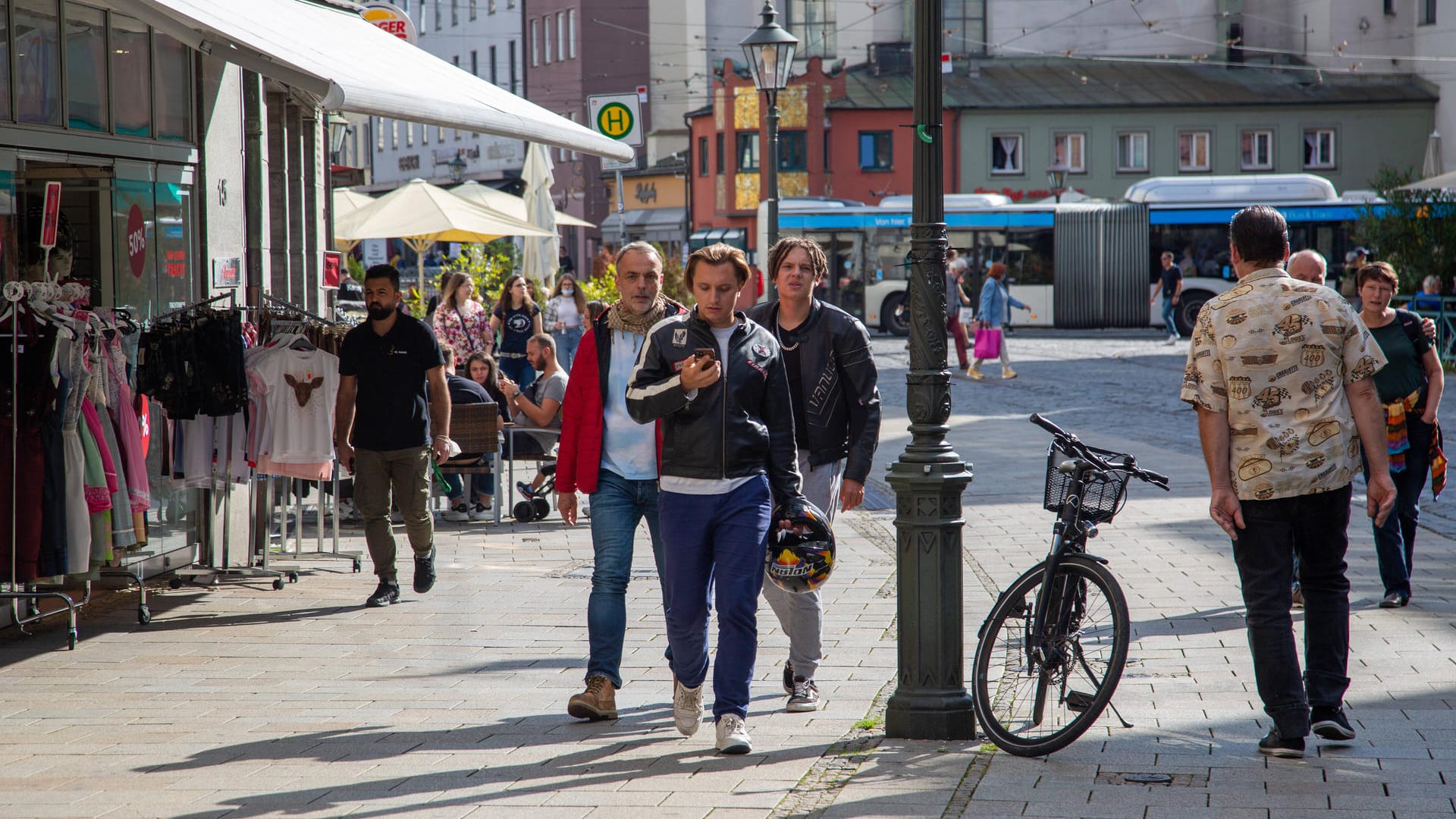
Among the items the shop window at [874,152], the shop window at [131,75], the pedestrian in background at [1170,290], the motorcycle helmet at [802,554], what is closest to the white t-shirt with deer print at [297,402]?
the shop window at [131,75]

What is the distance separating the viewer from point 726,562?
566cm

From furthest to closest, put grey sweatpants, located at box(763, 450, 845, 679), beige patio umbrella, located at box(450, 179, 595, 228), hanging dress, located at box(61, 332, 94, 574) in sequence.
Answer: beige patio umbrella, located at box(450, 179, 595, 228), hanging dress, located at box(61, 332, 94, 574), grey sweatpants, located at box(763, 450, 845, 679)

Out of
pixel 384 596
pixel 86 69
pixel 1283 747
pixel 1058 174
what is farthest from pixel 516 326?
pixel 1058 174

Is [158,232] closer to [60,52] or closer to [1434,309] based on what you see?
[60,52]

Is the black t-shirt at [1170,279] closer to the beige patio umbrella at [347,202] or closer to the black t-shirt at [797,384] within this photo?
the beige patio umbrella at [347,202]

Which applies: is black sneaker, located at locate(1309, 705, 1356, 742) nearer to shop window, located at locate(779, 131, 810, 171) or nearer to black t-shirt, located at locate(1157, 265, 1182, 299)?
black t-shirt, located at locate(1157, 265, 1182, 299)

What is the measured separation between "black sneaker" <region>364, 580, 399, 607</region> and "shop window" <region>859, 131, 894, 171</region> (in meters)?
47.7

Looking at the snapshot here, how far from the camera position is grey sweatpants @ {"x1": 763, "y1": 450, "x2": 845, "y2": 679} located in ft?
20.9

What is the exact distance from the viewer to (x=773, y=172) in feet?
53.9

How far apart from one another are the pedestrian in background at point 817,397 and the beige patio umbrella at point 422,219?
38.9ft

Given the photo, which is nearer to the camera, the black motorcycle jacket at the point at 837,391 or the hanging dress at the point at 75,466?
the black motorcycle jacket at the point at 837,391

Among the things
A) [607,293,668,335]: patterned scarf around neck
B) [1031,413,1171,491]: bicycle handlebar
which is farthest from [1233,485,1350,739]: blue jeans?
[607,293,668,335]: patterned scarf around neck

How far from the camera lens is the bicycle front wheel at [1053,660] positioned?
5.48 m

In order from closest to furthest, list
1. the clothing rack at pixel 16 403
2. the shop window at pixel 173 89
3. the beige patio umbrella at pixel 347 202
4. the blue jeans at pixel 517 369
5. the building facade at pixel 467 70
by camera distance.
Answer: the clothing rack at pixel 16 403
the shop window at pixel 173 89
the blue jeans at pixel 517 369
the beige patio umbrella at pixel 347 202
the building facade at pixel 467 70
